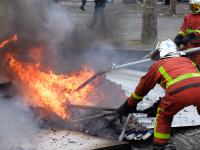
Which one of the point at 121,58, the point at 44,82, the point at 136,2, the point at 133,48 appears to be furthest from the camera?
the point at 136,2

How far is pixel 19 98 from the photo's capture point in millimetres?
6359

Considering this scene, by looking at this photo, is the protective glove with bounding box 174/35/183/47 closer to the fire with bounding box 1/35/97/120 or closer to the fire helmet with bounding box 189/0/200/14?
the fire helmet with bounding box 189/0/200/14

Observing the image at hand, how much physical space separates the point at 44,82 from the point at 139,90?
1908 mm

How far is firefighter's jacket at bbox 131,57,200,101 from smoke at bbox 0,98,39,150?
1446 millimetres

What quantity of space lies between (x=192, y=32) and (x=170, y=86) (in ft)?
9.64

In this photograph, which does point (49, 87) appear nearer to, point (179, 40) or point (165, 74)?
point (165, 74)

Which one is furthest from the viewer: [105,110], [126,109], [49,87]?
[49,87]

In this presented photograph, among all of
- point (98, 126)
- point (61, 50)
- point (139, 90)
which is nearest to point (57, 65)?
point (61, 50)

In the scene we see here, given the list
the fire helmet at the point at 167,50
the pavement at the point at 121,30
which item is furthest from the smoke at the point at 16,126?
the pavement at the point at 121,30

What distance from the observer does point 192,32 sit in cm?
752

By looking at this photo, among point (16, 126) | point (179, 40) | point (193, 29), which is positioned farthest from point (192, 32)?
point (16, 126)

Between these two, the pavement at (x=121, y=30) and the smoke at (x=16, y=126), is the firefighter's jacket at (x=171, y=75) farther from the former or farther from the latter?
the pavement at (x=121, y=30)

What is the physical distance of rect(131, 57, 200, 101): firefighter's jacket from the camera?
4.78m

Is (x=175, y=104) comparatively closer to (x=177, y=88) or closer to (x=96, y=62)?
(x=177, y=88)
